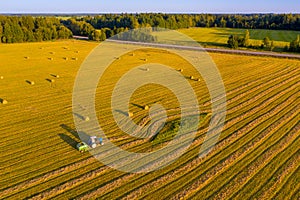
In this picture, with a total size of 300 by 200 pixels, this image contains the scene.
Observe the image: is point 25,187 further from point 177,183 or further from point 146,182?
point 177,183

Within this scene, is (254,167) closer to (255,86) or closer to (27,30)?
(255,86)

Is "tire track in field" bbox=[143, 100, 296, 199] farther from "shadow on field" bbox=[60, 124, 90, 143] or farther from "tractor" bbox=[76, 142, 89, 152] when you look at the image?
"shadow on field" bbox=[60, 124, 90, 143]

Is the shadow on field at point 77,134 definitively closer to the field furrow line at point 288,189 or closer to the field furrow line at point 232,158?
the field furrow line at point 232,158

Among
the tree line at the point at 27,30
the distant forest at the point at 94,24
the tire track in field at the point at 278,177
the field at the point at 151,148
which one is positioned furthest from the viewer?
the distant forest at the point at 94,24

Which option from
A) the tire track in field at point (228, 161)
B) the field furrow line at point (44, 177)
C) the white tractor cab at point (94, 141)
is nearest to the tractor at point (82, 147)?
the white tractor cab at point (94, 141)

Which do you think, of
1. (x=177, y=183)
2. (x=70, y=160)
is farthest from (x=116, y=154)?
(x=177, y=183)

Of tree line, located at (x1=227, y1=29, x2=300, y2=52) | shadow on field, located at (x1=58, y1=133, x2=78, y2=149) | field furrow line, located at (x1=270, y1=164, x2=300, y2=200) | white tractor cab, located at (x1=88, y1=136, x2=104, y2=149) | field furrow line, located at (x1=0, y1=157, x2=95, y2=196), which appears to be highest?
tree line, located at (x1=227, y1=29, x2=300, y2=52)

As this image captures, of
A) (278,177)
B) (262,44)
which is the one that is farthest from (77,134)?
(262,44)

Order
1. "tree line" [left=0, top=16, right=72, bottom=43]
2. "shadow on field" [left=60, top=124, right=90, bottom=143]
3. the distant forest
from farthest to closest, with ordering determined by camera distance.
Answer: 1. the distant forest
2. "tree line" [left=0, top=16, right=72, bottom=43]
3. "shadow on field" [left=60, top=124, right=90, bottom=143]

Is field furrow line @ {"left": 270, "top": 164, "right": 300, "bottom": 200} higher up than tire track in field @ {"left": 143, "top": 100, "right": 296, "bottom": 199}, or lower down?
lower down

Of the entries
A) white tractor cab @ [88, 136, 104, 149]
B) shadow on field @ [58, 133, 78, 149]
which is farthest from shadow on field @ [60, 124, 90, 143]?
white tractor cab @ [88, 136, 104, 149]
